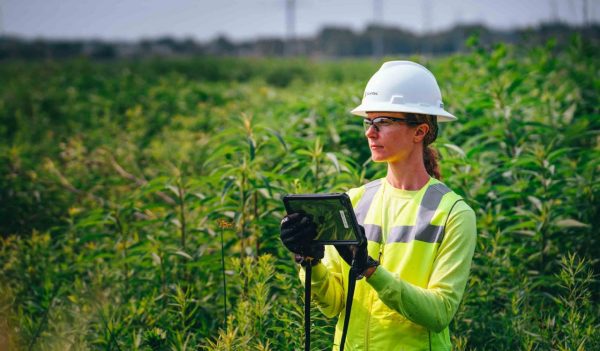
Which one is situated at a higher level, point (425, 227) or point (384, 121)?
point (384, 121)

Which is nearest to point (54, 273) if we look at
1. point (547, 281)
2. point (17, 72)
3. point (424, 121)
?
point (424, 121)

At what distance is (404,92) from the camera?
2.27 metres

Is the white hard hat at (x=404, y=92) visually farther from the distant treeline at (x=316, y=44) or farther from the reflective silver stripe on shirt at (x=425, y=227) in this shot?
the distant treeline at (x=316, y=44)

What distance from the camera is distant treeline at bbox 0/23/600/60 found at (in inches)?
326

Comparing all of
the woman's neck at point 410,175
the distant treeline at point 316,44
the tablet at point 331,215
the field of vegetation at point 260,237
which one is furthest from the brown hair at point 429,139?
the distant treeline at point 316,44

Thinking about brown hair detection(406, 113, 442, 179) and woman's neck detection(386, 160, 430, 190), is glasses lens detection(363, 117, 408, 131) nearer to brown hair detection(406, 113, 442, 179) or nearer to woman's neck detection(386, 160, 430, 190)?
brown hair detection(406, 113, 442, 179)

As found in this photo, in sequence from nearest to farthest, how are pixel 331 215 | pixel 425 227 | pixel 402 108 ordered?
pixel 331 215 < pixel 425 227 < pixel 402 108

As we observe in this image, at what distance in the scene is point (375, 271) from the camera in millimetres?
1917

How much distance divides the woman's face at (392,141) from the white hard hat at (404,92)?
0.05m

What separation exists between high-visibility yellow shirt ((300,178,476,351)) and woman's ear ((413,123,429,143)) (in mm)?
176

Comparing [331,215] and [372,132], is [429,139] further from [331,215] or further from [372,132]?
[331,215]

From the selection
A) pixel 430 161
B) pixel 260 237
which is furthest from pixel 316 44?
pixel 430 161

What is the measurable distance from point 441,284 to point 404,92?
29.9 inches

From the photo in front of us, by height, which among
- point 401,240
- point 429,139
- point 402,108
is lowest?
point 401,240
